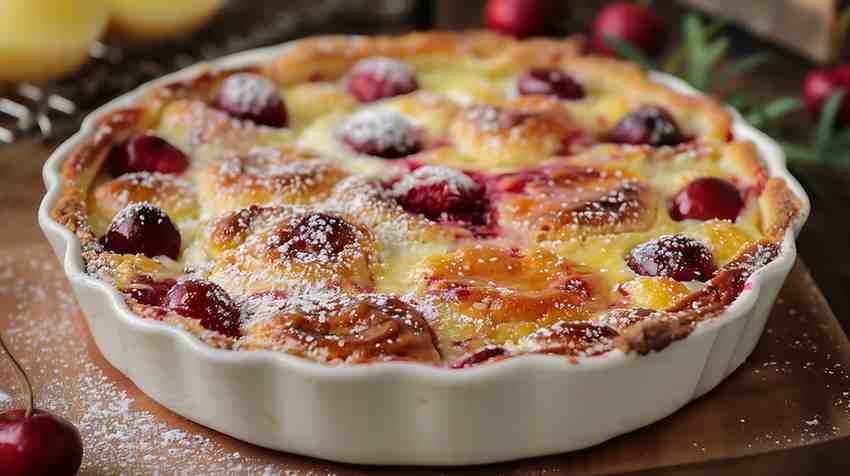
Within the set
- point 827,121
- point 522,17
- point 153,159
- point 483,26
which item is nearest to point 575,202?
point 153,159

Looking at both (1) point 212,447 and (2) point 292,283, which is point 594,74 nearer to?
(2) point 292,283

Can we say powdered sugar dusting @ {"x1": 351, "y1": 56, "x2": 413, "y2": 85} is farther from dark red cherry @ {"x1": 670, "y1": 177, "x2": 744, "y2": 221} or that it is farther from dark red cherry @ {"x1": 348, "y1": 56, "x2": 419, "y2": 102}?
dark red cherry @ {"x1": 670, "y1": 177, "x2": 744, "y2": 221}

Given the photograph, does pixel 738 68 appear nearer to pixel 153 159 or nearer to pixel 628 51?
pixel 628 51

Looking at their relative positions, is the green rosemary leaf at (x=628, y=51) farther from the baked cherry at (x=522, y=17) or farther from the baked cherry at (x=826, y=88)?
the baked cherry at (x=826, y=88)

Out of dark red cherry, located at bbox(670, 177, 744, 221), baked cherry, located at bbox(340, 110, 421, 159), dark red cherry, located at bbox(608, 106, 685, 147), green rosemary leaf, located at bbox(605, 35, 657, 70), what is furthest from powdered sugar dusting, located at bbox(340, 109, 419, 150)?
green rosemary leaf, located at bbox(605, 35, 657, 70)

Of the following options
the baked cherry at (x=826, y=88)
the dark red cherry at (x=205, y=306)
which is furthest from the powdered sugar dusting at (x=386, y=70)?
the baked cherry at (x=826, y=88)

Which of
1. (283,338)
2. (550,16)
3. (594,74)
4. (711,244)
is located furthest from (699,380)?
(550,16)
